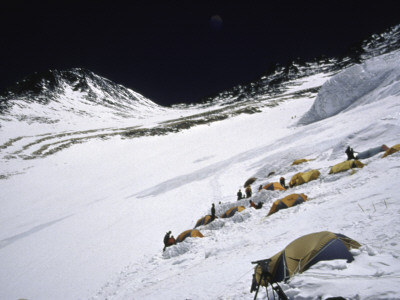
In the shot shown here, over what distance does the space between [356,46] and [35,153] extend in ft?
821

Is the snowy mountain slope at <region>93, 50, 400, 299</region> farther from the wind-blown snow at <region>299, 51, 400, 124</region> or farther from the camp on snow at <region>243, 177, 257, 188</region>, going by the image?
the wind-blown snow at <region>299, 51, 400, 124</region>

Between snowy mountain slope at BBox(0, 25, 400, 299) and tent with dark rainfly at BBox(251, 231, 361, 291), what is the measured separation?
0.89 ft

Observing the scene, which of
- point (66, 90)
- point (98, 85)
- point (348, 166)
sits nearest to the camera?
point (348, 166)

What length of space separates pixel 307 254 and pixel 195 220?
41.4 feet

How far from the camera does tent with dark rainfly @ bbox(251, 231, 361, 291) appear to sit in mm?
5609

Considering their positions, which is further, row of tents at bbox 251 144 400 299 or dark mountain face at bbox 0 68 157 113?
dark mountain face at bbox 0 68 157 113

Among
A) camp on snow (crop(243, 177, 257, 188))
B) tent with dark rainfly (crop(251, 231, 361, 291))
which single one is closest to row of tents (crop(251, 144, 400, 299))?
tent with dark rainfly (crop(251, 231, 361, 291))

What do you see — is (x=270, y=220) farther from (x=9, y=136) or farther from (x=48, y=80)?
(x=48, y=80)

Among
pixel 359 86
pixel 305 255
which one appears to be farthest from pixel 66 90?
pixel 305 255

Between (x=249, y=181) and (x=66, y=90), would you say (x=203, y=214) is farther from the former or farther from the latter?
(x=66, y=90)

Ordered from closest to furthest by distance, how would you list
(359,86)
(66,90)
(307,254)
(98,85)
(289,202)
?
(307,254), (289,202), (359,86), (66,90), (98,85)

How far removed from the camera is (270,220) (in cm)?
1202

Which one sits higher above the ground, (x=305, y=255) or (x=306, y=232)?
(x=305, y=255)

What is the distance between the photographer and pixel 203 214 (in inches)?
727
